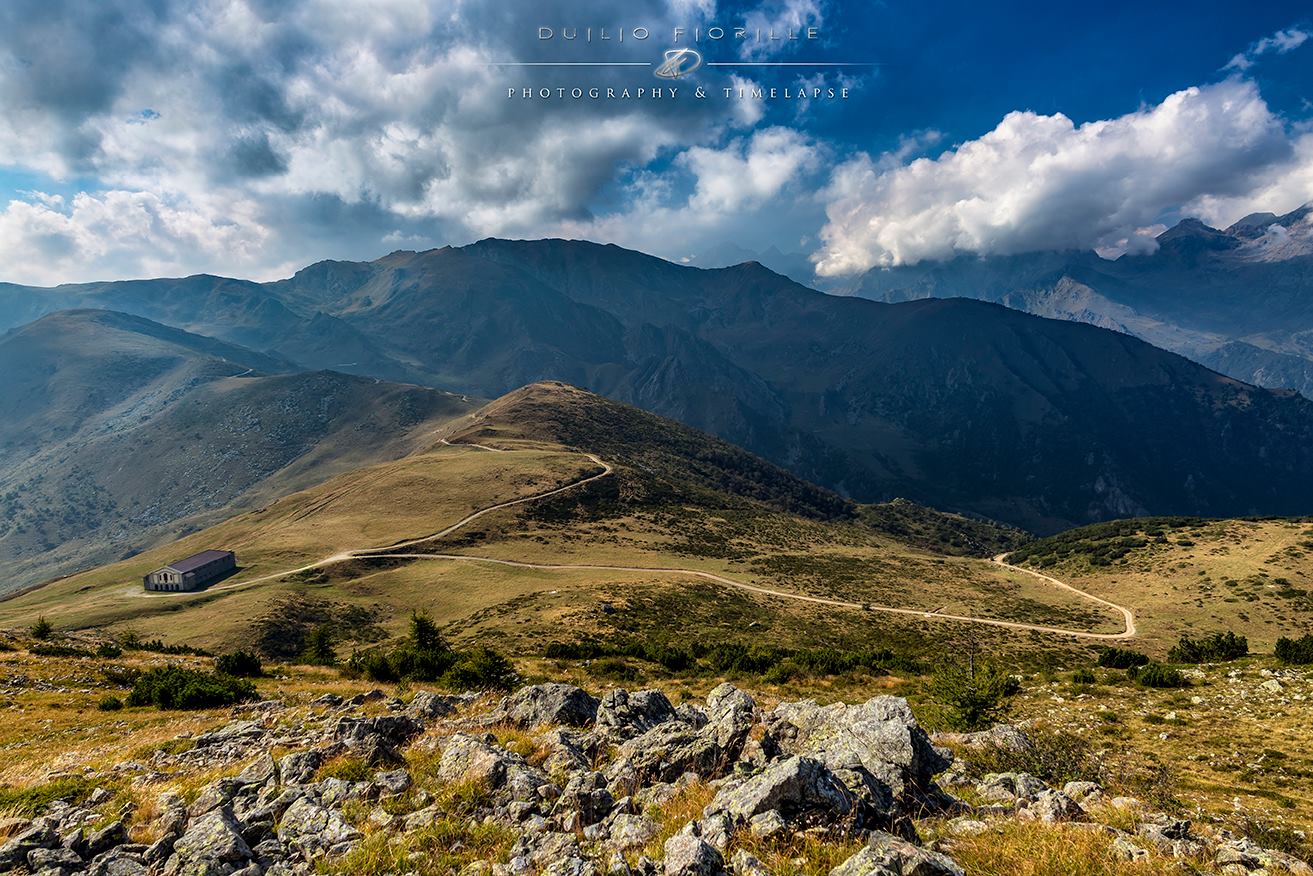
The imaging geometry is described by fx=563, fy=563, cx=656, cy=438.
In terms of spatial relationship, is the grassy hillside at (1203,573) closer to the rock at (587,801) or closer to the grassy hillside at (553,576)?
the grassy hillside at (553,576)

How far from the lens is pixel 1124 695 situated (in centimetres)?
3341

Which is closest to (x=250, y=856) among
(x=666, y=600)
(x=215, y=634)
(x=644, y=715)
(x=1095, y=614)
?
(x=644, y=715)

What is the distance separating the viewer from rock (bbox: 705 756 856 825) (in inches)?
382

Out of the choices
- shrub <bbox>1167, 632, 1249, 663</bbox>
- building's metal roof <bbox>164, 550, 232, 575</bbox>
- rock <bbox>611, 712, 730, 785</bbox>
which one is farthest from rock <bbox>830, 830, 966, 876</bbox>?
building's metal roof <bbox>164, 550, 232, 575</bbox>

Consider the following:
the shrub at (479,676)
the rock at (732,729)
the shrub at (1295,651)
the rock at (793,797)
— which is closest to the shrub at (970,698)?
the rock at (732,729)

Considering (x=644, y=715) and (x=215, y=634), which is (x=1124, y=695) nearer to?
(x=644, y=715)

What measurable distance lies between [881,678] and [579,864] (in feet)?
133

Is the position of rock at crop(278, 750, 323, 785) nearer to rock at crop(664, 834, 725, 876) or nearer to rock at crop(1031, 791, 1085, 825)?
rock at crop(664, 834, 725, 876)

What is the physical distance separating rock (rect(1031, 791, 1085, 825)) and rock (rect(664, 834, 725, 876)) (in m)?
7.21

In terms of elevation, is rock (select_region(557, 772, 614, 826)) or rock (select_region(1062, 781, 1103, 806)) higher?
rock (select_region(557, 772, 614, 826))

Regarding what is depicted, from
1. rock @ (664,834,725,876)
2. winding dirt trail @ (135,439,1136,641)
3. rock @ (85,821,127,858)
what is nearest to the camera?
rock @ (664,834,725,876)

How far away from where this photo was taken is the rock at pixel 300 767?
1425 cm

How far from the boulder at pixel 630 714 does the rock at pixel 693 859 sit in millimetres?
8496

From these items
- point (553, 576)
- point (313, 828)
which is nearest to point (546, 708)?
point (313, 828)
